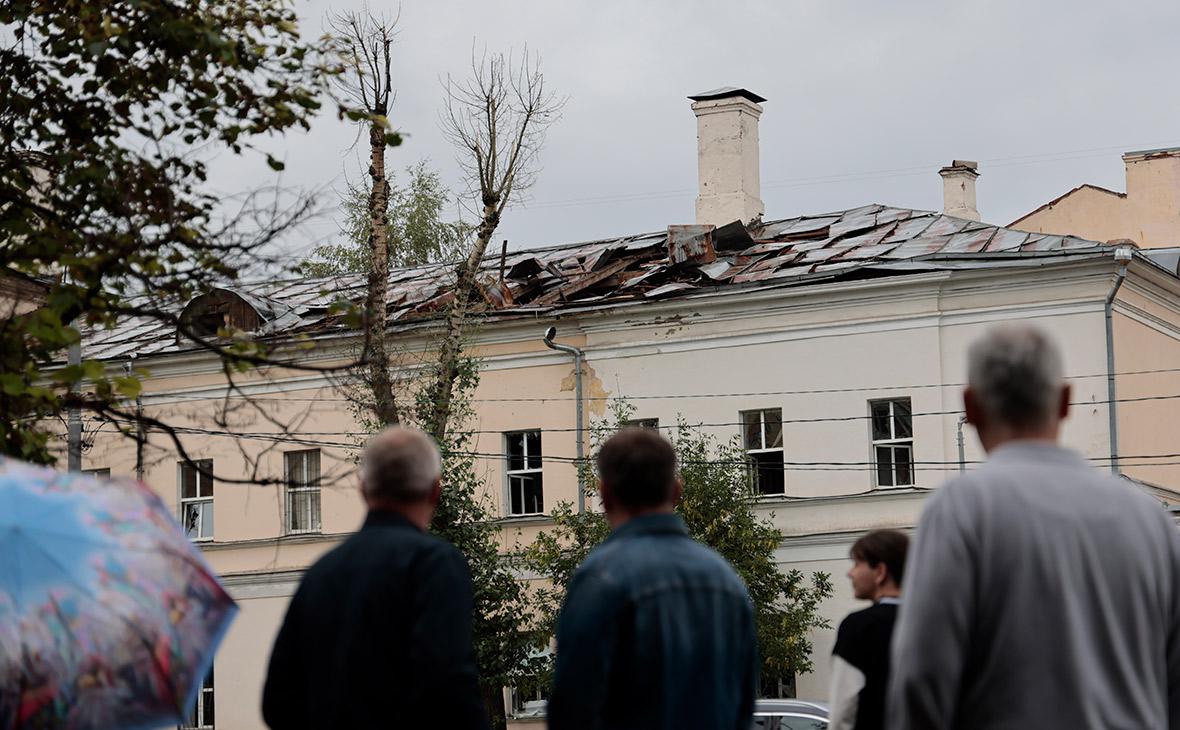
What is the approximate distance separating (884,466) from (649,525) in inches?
1066

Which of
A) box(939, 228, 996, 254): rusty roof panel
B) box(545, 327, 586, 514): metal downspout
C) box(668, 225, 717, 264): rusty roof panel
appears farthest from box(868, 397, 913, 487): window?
box(545, 327, 586, 514): metal downspout

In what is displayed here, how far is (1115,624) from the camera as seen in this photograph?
13.7 feet

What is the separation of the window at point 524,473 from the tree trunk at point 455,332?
4.01m

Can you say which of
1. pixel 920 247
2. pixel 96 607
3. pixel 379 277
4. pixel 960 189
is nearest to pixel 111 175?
pixel 96 607

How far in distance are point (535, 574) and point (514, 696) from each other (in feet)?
7.55

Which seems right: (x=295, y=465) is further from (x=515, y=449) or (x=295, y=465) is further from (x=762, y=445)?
(x=762, y=445)

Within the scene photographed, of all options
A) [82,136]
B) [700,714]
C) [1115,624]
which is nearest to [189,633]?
[700,714]

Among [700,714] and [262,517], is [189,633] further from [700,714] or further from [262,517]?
[262,517]

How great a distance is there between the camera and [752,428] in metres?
33.4

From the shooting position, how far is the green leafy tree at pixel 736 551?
29.1 m

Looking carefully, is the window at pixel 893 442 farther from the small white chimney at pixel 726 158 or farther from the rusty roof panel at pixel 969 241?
the small white chimney at pixel 726 158

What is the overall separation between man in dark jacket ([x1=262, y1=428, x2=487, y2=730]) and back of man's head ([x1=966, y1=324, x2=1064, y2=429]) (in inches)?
74.9

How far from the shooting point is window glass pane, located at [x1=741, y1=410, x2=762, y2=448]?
33312 millimetres

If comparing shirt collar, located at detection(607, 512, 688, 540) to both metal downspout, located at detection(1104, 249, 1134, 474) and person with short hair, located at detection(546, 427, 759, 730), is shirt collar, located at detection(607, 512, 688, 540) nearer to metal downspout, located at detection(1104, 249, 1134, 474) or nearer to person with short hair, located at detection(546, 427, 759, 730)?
person with short hair, located at detection(546, 427, 759, 730)
